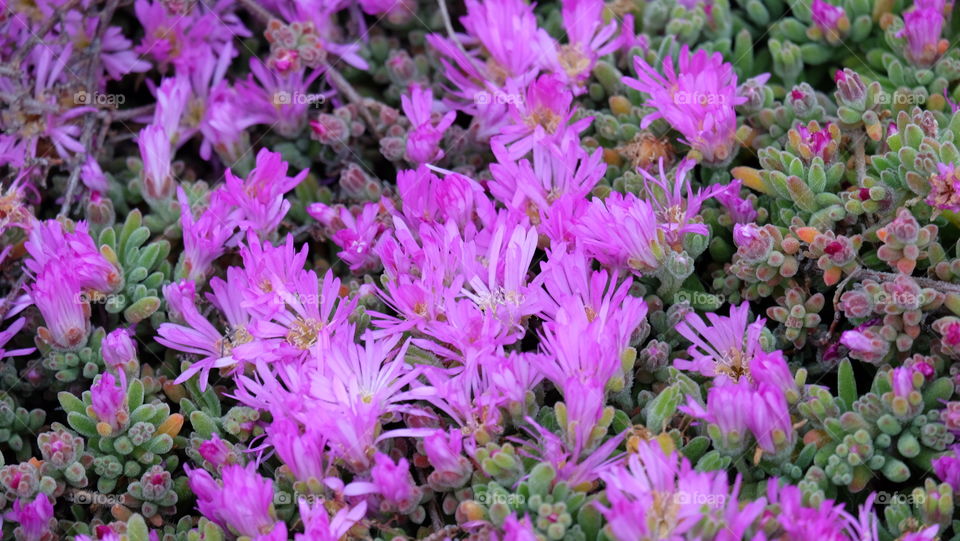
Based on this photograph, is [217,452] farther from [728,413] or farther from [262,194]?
[728,413]

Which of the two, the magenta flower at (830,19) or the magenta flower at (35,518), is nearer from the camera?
the magenta flower at (35,518)

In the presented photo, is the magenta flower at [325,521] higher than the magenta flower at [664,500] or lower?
lower

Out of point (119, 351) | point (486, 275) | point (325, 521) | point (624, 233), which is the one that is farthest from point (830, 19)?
point (119, 351)

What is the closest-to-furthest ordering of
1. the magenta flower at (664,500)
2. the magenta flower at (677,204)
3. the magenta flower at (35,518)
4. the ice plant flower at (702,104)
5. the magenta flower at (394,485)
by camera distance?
the magenta flower at (664,500)
the magenta flower at (394,485)
the magenta flower at (35,518)
the magenta flower at (677,204)
the ice plant flower at (702,104)

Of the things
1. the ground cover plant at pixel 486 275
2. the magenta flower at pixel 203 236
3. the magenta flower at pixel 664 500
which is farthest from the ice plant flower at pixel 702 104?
the magenta flower at pixel 203 236

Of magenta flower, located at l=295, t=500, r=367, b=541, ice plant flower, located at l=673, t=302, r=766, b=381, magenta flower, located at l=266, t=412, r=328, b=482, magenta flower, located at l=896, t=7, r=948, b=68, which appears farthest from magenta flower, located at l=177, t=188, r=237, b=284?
magenta flower, located at l=896, t=7, r=948, b=68

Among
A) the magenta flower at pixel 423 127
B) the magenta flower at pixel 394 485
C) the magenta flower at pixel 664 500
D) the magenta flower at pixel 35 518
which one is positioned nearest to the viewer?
the magenta flower at pixel 664 500

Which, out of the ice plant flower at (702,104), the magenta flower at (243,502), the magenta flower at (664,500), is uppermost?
the ice plant flower at (702,104)

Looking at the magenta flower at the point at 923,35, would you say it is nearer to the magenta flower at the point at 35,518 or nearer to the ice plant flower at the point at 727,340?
the ice plant flower at the point at 727,340
